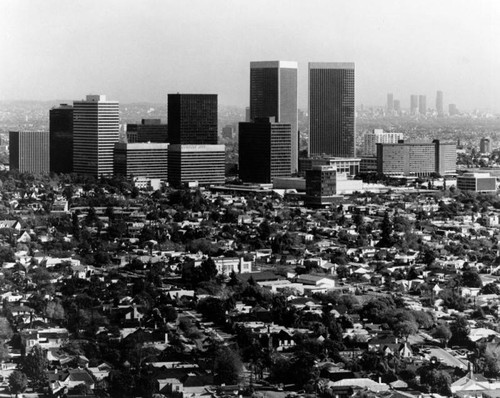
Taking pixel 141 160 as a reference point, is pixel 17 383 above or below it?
below

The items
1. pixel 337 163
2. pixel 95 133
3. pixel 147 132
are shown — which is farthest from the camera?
pixel 147 132

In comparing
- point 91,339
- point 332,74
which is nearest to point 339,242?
point 91,339

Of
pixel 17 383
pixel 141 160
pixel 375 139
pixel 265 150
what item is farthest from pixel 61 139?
pixel 17 383

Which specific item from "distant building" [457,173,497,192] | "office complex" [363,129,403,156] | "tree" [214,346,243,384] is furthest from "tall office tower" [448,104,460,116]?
"tree" [214,346,243,384]

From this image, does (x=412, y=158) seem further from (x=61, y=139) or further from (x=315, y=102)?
(x=61, y=139)

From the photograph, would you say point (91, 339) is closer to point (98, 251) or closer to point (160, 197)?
point (98, 251)
